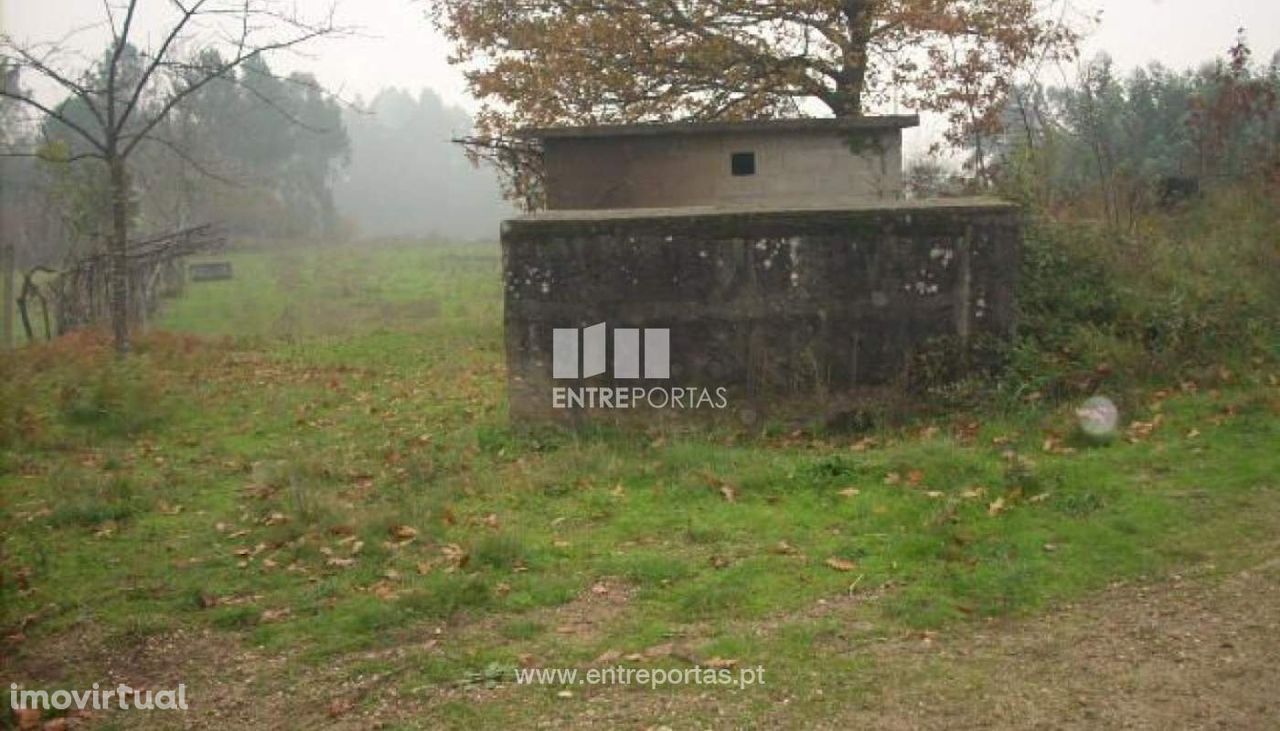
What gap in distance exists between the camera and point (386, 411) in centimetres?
1119

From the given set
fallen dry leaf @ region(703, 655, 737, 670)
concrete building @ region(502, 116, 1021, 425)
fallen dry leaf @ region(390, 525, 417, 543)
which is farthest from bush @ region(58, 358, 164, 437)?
fallen dry leaf @ region(703, 655, 737, 670)

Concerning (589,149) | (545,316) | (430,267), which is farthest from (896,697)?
(430,267)

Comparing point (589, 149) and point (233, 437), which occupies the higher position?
point (589, 149)

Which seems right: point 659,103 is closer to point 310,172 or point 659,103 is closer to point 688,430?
point 688,430

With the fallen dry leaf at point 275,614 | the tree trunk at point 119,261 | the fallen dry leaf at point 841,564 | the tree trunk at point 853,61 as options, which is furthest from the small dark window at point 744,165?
the fallen dry leaf at point 275,614

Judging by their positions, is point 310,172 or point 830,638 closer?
point 830,638

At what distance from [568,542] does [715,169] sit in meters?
8.19

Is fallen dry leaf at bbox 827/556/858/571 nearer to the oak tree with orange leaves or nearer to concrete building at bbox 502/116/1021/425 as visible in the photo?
concrete building at bbox 502/116/1021/425

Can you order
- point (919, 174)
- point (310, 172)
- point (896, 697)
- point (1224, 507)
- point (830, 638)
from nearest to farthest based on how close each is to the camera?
point (896, 697)
point (830, 638)
point (1224, 507)
point (919, 174)
point (310, 172)

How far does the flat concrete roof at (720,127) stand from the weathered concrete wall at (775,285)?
457cm

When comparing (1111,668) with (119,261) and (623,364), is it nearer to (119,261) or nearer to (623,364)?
(623,364)

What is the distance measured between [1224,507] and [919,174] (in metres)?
11.1

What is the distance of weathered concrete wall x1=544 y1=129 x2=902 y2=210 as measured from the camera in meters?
13.6

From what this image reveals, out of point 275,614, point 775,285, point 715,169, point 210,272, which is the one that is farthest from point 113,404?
point 210,272
